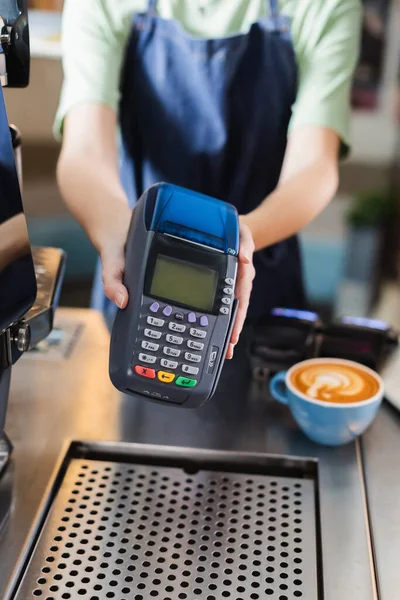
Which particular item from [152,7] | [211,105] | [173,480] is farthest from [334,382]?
[152,7]

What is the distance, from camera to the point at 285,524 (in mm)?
662

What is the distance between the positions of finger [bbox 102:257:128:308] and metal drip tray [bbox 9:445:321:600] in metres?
0.21

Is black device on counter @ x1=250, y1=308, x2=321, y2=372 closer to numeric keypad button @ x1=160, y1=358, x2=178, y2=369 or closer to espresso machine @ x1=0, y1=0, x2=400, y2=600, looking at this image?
espresso machine @ x1=0, y1=0, x2=400, y2=600

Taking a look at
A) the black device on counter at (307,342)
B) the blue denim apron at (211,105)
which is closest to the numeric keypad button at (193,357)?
the black device on counter at (307,342)

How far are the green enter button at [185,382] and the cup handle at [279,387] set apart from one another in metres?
0.23

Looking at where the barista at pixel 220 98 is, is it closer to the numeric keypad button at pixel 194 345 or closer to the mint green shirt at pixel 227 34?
the mint green shirt at pixel 227 34

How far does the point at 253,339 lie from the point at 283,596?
13.4 inches

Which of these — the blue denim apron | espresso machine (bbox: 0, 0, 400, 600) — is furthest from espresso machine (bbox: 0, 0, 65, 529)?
the blue denim apron

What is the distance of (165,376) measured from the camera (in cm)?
58

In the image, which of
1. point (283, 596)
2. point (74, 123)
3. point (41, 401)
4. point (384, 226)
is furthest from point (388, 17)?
point (283, 596)

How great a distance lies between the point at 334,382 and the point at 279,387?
0.07 m

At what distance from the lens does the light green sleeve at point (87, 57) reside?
962mm

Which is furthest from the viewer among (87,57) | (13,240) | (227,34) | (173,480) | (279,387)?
(227,34)

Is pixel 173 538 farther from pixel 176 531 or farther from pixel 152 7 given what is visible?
pixel 152 7
